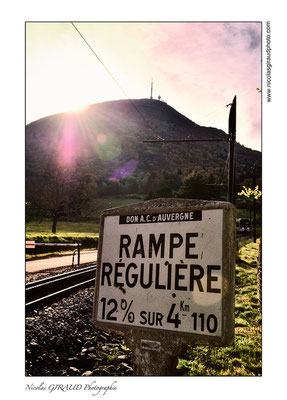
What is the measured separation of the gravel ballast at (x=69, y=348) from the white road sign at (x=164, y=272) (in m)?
2.28

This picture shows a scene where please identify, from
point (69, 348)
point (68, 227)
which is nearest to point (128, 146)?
point (68, 227)

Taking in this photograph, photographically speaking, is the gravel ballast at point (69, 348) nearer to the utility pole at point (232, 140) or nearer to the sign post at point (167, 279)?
the sign post at point (167, 279)

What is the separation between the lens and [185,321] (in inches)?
62.2

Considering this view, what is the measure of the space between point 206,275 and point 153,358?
1.86 ft

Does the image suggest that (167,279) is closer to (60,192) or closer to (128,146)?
(60,192)

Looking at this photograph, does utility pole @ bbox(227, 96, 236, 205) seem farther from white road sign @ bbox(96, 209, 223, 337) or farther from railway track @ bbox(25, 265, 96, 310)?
white road sign @ bbox(96, 209, 223, 337)

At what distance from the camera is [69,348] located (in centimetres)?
419

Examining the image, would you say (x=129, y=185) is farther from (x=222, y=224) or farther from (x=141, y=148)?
(x=222, y=224)

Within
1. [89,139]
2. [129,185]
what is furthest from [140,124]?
[129,185]

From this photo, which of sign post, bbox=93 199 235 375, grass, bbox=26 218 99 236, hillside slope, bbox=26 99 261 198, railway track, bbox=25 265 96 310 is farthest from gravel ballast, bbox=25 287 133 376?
hillside slope, bbox=26 99 261 198

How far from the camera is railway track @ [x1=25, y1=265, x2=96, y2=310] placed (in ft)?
21.0

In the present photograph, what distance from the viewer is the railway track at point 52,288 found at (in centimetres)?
640

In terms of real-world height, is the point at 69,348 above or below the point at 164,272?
below

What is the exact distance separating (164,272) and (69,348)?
3.25 m
